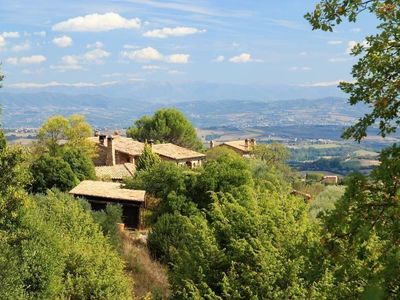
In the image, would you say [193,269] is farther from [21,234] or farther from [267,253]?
[21,234]

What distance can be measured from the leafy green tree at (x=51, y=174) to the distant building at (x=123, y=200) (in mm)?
5742

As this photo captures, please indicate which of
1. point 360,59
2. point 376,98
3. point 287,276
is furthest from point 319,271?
point 287,276

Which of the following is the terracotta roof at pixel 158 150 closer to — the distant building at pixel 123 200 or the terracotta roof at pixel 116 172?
the terracotta roof at pixel 116 172

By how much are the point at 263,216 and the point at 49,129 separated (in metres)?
56.0

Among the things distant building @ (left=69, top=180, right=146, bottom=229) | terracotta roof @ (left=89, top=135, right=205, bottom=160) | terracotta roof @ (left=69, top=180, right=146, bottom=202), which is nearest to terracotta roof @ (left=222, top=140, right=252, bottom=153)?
terracotta roof @ (left=89, top=135, right=205, bottom=160)

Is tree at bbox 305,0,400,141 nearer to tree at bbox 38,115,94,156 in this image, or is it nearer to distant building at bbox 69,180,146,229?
distant building at bbox 69,180,146,229

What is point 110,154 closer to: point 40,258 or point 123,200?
point 123,200

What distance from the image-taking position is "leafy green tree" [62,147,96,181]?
4943 cm

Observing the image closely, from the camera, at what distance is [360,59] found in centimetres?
826

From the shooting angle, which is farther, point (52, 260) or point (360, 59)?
point (52, 260)

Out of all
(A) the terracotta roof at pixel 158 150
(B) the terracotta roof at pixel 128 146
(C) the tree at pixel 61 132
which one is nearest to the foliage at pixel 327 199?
(A) the terracotta roof at pixel 158 150

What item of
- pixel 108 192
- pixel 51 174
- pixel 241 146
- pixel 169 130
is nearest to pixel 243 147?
pixel 241 146

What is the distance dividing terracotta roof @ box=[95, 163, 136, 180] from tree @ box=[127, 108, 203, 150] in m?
24.4

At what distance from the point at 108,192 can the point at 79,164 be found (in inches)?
426
